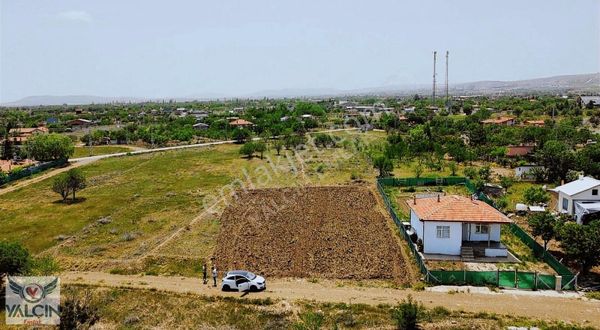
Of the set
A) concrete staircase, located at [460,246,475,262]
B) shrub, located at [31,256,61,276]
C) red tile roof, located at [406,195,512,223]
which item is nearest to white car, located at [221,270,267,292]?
shrub, located at [31,256,61,276]

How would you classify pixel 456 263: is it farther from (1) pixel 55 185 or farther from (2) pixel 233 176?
(1) pixel 55 185

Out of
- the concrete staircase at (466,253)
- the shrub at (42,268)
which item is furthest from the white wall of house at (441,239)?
the shrub at (42,268)

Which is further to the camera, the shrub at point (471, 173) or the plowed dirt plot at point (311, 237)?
the shrub at point (471, 173)

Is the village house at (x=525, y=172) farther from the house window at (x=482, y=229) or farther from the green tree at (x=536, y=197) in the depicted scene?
the house window at (x=482, y=229)

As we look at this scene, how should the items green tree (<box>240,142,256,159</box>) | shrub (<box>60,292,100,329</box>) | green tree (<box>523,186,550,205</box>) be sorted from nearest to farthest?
shrub (<box>60,292,100,329</box>) < green tree (<box>523,186,550,205</box>) < green tree (<box>240,142,256,159</box>)

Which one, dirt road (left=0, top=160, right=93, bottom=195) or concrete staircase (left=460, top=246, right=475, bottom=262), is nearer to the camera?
concrete staircase (left=460, top=246, right=475, bottom=262)

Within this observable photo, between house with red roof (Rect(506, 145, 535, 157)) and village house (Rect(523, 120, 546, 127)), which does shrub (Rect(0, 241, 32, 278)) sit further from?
village house (Rect(523, 120, 546, 127))

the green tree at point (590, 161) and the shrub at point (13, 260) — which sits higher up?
the green tree at point (590, 161)
